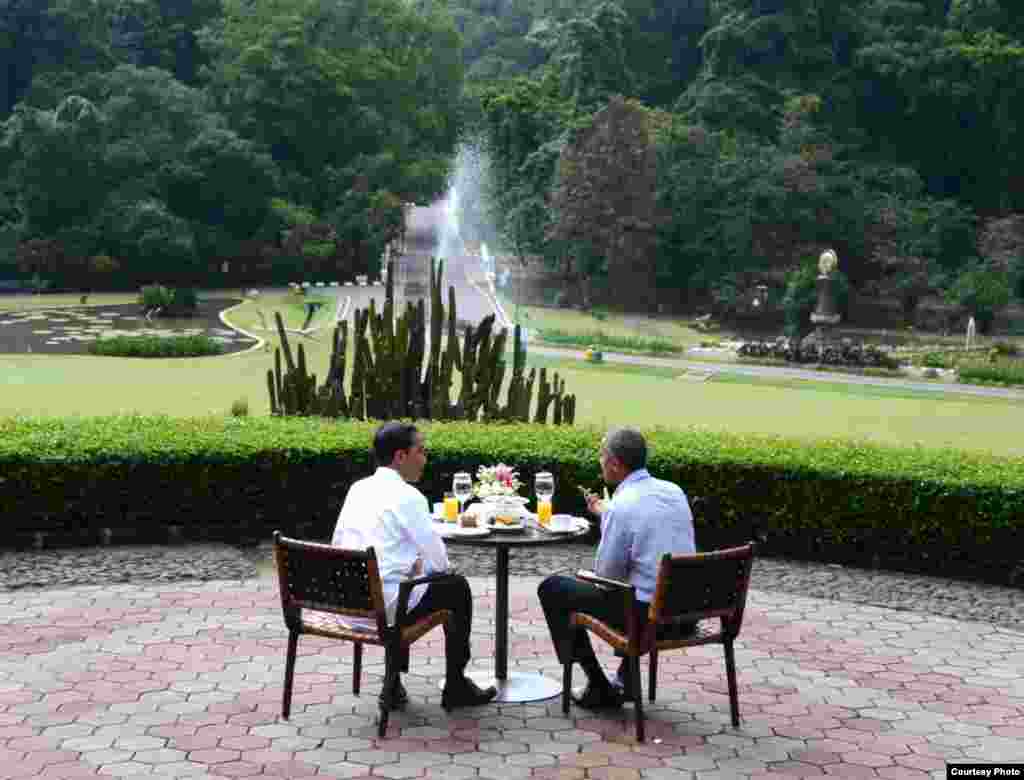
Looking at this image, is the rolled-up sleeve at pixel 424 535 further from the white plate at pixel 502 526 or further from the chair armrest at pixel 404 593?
the white plate at pixel 502 526

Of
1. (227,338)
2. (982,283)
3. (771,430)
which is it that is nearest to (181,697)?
(771,430)

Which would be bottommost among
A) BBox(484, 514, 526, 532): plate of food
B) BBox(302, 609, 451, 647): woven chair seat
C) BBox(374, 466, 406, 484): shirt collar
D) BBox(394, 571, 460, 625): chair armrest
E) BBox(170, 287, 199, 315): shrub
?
BBox(170, 287, 199, 315): shrub

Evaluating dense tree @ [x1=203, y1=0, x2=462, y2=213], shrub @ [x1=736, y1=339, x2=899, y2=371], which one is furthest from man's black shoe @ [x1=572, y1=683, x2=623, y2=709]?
dense tree @ [x1=203, y1=0, x2=462, y2=213]

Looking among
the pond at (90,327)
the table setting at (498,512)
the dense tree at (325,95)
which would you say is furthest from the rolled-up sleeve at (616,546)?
the dense tree at (325,95)

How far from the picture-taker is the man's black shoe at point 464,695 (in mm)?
6113

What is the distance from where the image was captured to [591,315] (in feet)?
160

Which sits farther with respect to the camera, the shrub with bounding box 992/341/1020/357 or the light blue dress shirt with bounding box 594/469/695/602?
the shrub with bounding box 992/341/1020/357

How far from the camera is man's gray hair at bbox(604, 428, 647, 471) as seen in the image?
5988 millimetres

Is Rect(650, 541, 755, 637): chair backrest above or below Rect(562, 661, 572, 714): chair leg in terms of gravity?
above

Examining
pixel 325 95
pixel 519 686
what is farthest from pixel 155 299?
pixel 519 686

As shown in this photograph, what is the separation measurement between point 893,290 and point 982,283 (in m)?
3.71

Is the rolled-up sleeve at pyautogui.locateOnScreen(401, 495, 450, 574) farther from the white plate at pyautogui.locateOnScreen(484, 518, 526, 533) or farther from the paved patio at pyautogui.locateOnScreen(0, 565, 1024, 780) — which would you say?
the paved patio at pyautogui.locateOnScreen(0, 565, 1024, 780)

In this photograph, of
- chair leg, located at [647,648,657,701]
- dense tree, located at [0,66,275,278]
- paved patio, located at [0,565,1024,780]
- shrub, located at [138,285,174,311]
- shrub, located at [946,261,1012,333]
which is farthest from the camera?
dense tree, located at [0,66,275,278]

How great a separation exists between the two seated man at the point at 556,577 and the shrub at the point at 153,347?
26318mm
